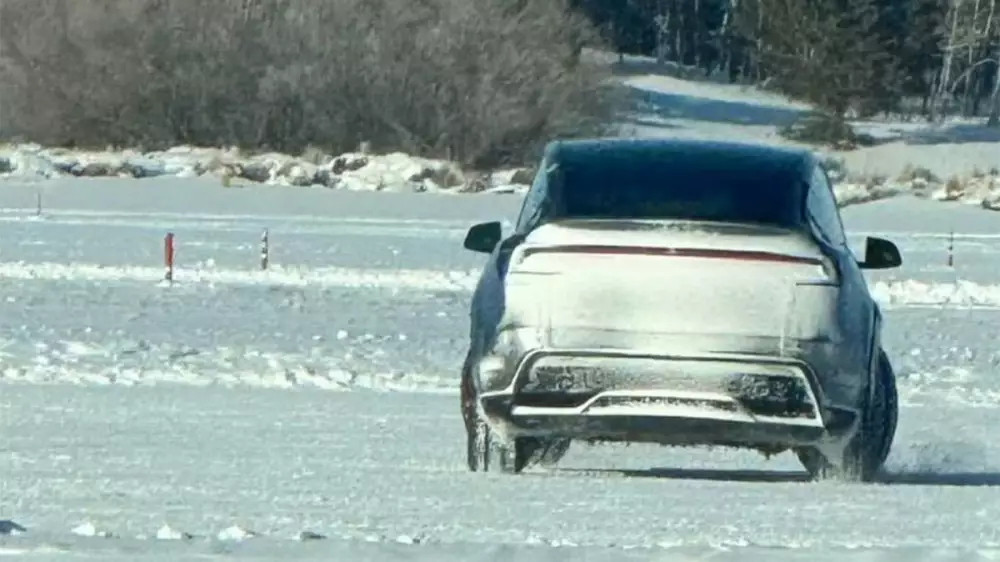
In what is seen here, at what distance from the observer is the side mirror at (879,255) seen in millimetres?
11617

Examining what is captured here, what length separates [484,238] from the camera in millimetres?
11297

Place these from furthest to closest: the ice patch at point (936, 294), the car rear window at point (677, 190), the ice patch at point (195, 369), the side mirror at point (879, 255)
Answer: the ice patch at point (936, 294) → the ice patch at point (195, 369) → the side mirror at point (879, 255) → the car rear window at point (677, 190)

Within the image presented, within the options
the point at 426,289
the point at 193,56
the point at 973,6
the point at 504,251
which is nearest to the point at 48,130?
the point at 193,56

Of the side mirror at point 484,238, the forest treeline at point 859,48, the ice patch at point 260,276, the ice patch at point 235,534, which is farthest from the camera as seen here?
the forest treeline at point 859,48

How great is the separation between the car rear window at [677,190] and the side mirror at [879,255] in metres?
1.54

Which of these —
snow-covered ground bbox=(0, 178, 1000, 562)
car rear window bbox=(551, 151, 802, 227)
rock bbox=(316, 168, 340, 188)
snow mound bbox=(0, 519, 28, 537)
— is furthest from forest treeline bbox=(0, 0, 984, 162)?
snow mound bbox=(0, 519, 28, 537)

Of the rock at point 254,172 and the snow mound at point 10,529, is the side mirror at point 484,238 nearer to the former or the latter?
the snow mound at point 10,529

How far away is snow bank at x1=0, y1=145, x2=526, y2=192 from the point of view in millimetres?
53188

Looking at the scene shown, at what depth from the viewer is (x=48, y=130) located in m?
A: 65.8

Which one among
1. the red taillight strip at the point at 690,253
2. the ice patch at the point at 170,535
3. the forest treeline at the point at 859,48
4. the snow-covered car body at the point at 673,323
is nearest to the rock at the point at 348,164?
the forest treeline at the point at 859,48

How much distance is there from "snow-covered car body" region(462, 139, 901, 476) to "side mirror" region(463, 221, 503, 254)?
127cm

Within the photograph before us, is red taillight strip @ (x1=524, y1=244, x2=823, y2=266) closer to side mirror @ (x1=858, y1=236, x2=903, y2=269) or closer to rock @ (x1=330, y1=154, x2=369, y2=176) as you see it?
side mirror @ (x1=858, y1=236, x2=903, y2=269)

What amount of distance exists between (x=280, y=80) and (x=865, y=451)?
58.1 meters

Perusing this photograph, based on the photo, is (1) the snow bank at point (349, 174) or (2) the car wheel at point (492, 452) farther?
(1) the snow bank at point (349, 174)
